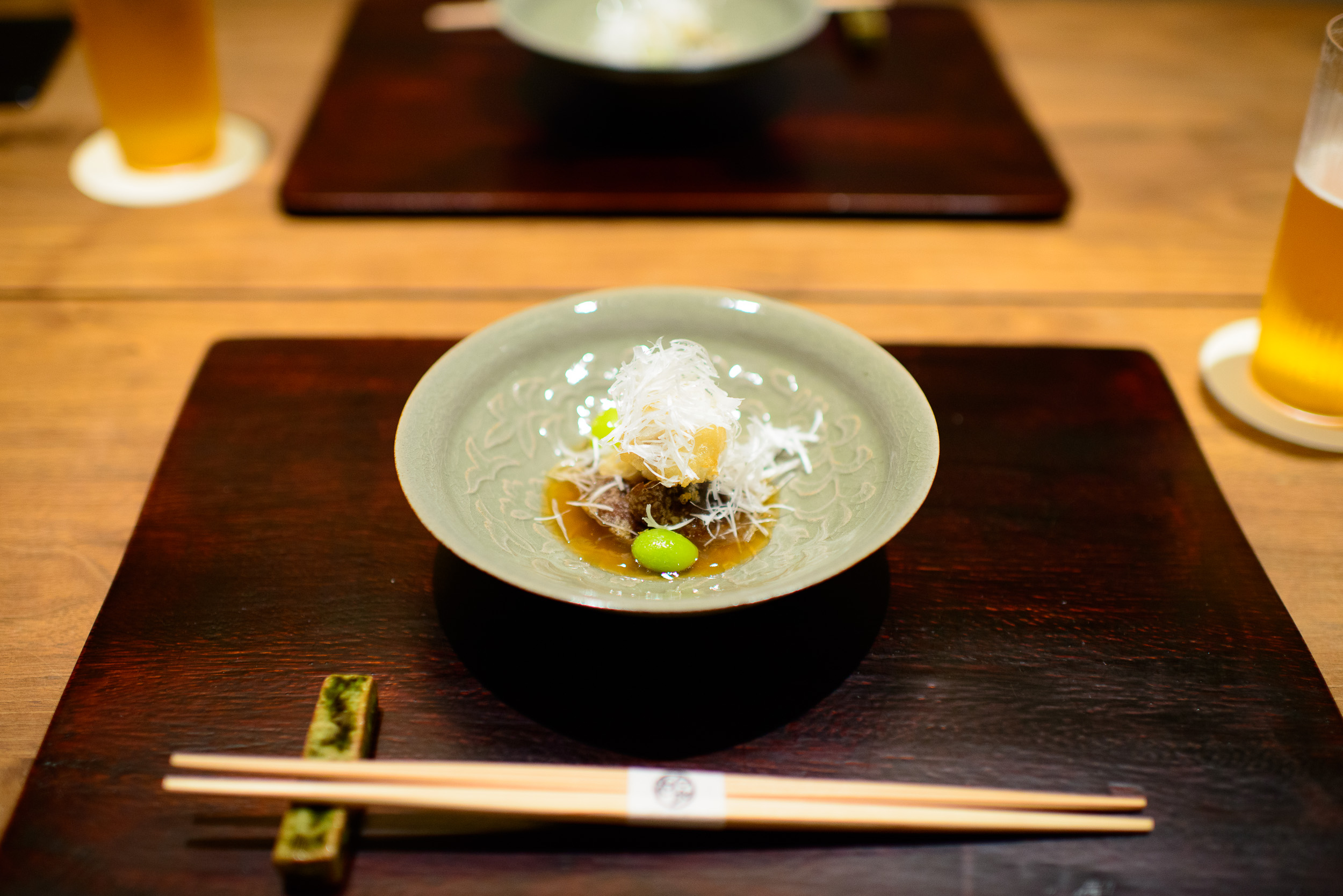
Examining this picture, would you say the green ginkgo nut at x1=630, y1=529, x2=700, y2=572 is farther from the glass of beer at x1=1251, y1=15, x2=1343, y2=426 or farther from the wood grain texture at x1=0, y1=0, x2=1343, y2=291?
the glass of beer at x1=1251, y1=15, x2=1343, y2=426

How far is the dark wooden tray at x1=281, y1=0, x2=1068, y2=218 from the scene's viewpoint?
187 centimetres

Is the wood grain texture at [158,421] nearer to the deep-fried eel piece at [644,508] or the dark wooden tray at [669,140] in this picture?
the dark wooden tray at [669,140]

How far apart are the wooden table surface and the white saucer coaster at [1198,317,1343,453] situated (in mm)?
23

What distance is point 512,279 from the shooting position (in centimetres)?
174

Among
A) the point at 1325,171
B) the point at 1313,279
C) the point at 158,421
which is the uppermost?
the point at 1325,171

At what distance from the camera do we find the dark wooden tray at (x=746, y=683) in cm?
91

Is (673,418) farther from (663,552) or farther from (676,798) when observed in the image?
(676,798)

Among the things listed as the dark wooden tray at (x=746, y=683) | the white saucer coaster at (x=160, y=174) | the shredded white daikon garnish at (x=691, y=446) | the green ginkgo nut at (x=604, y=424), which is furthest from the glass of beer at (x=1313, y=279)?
the white saucer coaster at (x=160, y=174)

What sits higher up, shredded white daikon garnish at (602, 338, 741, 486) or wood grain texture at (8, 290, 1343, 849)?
shredded white daikon garnish at (602, 338, 741, 486)

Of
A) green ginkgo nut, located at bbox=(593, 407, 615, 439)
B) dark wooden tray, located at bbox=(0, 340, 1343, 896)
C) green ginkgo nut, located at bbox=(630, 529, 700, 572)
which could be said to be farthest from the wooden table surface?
green ginkgo nut, located at bbox=(630, 529, 700, 572)

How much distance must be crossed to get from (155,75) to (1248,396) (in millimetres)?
1873

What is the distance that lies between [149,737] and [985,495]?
3.11 ft

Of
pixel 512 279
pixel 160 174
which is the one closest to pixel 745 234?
pixel 512 279

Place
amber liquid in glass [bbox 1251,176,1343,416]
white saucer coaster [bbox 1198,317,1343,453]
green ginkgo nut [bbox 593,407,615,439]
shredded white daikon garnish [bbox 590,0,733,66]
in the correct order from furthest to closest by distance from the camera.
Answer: shredded white daikon garnish [bbox 590,0,733,66], white saucer coaster [bbox 1198,317,1343,453], amber liquid in glass [bbox 1251,176,1343,416], green ginkgo nut [bbox 593,407,615,439]
